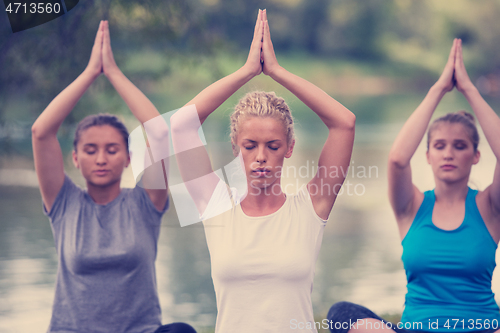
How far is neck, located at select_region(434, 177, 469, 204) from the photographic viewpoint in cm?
217

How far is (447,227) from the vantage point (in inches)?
83.0

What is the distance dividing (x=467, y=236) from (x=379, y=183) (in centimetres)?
556

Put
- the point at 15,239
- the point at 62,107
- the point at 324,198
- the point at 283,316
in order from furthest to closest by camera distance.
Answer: the point at 15,239 < the point at 62,107 < the point at 324,198 < the point at 283,316

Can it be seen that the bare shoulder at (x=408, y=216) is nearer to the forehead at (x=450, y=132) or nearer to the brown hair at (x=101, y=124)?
the forehead at (x=450, y=132)

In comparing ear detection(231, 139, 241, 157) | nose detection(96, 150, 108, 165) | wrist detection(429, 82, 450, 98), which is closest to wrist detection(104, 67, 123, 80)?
nose detection(96, 150, 108, 165)

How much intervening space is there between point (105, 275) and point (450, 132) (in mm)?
1505

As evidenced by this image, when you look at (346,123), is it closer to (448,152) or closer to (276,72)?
(276,72)

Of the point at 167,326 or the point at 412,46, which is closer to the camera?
the point at 167,326

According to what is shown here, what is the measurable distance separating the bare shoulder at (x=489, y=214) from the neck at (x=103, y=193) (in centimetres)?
150

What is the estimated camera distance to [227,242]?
181 cm

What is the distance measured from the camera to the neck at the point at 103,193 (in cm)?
210

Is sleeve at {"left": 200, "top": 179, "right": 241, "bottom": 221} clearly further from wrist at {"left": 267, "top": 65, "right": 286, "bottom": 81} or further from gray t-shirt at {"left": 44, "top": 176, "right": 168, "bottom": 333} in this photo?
wrist at {"left": 267, "top": 65, "right": 286, "bottom": 81}

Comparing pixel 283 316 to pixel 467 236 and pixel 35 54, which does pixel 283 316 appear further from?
pixel 35 54

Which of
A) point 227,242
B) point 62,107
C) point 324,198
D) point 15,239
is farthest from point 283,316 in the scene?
point 15,239
